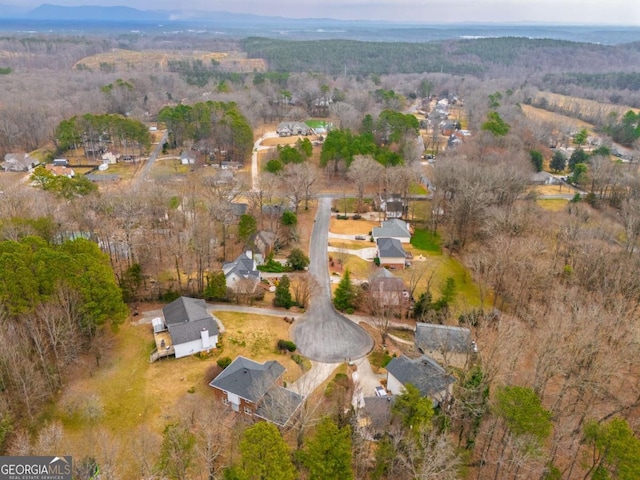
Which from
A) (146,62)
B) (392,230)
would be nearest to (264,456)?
(392,230)

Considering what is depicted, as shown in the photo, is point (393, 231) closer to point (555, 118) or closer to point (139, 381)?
point (139, 381)

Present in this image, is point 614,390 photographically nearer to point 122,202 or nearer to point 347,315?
point 347,315

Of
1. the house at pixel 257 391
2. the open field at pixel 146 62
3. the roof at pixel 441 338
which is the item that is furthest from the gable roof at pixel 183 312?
the open field at pixel 146 62

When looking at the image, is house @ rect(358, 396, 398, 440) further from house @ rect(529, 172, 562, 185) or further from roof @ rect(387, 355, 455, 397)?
house @ rect(529, 172, 562, 185)

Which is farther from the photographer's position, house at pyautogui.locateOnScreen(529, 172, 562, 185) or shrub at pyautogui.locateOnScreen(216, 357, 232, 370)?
house at pyautogui.locateOnScreen(529, 172, 562, 185)

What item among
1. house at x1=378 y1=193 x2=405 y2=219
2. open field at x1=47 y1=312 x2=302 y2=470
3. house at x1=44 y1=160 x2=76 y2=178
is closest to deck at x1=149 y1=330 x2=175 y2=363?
open field at x1=47 y1=312 x2=302 y2=470

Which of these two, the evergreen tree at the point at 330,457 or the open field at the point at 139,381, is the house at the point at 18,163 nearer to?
the open field at the point at 139,381
